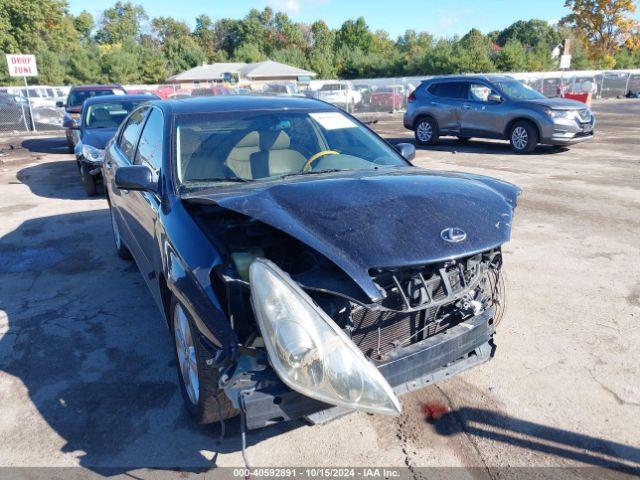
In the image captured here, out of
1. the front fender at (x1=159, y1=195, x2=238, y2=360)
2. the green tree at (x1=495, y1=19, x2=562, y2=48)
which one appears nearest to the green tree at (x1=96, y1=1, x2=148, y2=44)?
the green tree at (x1=495, y1=19, x2=562, y2=48)

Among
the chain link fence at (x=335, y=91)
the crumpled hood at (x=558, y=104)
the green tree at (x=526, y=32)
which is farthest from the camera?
the green tree at (x=526, y=32)

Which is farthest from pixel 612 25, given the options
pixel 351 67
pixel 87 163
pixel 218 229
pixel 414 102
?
pixel 218 229

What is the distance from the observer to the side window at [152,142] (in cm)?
369

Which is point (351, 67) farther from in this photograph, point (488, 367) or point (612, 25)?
point (488, 367)

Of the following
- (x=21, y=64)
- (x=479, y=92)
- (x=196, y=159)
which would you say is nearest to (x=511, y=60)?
(x=479, y=92)

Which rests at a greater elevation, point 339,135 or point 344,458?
point 339,135

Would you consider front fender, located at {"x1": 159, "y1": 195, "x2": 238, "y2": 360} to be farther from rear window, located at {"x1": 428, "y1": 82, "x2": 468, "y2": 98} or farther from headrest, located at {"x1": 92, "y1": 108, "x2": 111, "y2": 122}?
rear window, located at {"x1": 428, "y1": 82, "x2": 468, "y2": 98}

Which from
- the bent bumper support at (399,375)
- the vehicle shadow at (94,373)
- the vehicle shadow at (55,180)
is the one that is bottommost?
the vehicle shadow at (55,180)

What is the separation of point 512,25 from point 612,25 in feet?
155

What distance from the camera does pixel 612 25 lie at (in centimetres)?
5081

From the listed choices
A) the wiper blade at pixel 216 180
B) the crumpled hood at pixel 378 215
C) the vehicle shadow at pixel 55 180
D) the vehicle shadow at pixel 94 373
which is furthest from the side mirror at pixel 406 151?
the vehicle shadow at pixel 55 180

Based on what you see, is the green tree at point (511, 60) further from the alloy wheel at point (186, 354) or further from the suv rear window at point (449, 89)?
the alloy wheel at point (186, 354)

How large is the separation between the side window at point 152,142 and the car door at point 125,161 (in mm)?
210

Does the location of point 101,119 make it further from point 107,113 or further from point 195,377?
point 195,377
